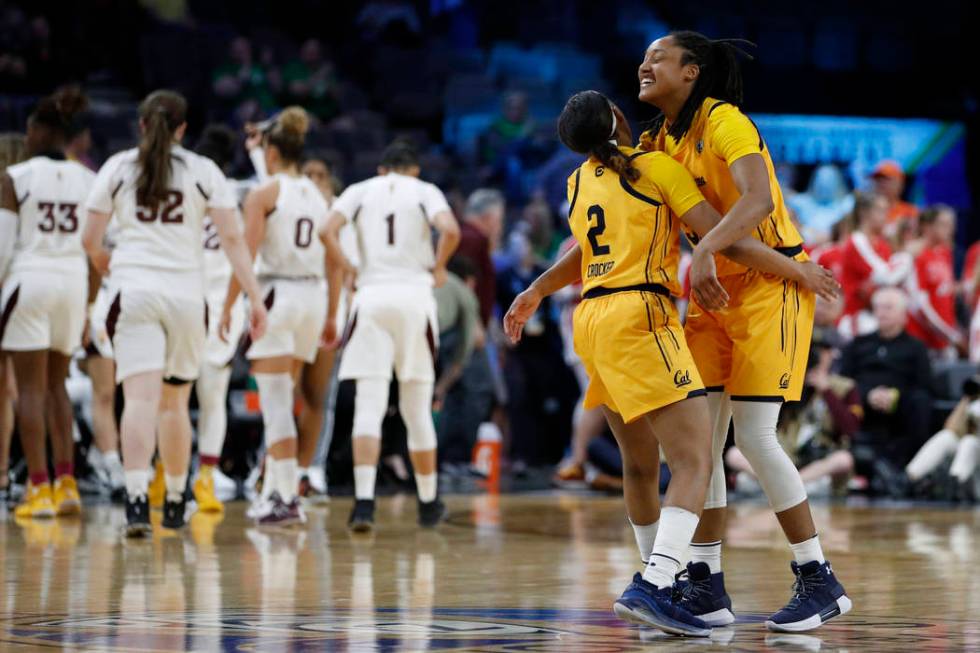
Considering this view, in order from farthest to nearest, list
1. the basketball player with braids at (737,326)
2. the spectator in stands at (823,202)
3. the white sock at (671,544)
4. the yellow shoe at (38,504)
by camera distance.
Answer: the spectator in stands at (823,202) < the yellow shoe at (38,504) < the basketball player with braids at (737,326) < the white sock at (671,544)

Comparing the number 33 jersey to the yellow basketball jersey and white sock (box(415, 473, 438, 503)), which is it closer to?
the yellow basketball jersey

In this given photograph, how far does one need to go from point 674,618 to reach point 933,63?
17.6 m

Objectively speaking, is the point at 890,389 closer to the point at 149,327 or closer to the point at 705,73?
the point at 149,327

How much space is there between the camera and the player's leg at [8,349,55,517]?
8305 mm

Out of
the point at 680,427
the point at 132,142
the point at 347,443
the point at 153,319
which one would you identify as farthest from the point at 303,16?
the point at 680,427

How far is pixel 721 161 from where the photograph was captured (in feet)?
15.4

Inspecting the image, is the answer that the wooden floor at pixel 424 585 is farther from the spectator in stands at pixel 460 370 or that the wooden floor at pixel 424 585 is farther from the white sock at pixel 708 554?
the spectator in stands at pixel 460 370

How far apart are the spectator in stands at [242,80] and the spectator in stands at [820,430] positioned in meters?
6.67

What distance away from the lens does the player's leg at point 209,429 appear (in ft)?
28.9

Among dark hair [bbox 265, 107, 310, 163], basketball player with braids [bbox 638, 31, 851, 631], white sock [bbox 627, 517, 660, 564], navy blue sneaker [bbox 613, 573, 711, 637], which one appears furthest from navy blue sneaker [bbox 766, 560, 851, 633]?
dark hair [bbox 265, 107, 310, 163]

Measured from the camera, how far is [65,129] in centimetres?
826

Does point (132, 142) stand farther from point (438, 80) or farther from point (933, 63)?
point (933, 63)

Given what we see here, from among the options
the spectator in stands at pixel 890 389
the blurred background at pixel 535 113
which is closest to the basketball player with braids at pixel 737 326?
Result: the blurred background at pixel 535 113

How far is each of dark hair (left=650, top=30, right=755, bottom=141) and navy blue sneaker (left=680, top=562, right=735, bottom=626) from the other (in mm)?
1254
